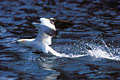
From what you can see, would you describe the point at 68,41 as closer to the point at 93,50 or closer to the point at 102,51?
the point at 93,50

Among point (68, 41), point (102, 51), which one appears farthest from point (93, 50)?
point (68, 41)

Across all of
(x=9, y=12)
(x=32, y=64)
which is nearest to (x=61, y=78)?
(x=32, y=64)

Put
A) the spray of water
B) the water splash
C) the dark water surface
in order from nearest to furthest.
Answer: the dark water surface → the water splash → the spray of water

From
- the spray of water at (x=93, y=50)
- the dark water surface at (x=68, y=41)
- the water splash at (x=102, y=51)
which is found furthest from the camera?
the spray of water at (x=93, y=50)

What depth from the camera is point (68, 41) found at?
1171 cm

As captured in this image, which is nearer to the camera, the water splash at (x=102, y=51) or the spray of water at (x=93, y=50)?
the water splash at (x=102, y=51)

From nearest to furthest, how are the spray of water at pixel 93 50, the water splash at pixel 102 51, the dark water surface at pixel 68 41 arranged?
the dark water surface at pixel 68 41 < the water splash at pixel 102 51 < the spray of water at pixel 93 50

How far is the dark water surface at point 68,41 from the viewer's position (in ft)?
28.5

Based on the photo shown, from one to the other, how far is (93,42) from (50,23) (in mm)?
2425

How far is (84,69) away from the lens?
8.87 meters

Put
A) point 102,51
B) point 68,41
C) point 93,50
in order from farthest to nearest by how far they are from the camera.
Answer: point 68,41 < point 93,50 < point 102,51

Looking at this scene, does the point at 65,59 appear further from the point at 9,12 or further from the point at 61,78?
the point at 9,12

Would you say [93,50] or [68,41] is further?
[68,41]

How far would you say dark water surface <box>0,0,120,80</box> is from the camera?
342 inches
